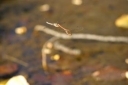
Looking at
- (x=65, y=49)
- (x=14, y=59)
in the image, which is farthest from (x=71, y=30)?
(x=14, y=59)

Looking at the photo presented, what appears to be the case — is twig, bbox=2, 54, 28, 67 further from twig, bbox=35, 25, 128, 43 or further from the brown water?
twig, bbox=35, 25, 128, 43

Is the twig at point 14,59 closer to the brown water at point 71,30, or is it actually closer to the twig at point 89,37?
the brown water at point 71,30

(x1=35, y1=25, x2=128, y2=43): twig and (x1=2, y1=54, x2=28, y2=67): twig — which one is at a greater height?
(x1=35, y1=25, x2=128, y2=43): twig

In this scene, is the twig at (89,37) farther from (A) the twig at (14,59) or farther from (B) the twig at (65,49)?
(A) the twig at (14,59)

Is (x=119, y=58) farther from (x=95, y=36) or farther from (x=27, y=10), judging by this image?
(x=27, y=10)

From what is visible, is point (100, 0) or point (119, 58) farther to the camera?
point (100, 0)

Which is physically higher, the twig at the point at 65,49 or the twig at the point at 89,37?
the twig at the point at 89,37

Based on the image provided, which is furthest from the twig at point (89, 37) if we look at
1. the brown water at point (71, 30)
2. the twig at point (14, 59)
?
the twig at point (14, 59)

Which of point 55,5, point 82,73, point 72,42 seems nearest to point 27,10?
point 55,5

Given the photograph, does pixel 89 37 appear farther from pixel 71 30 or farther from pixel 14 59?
pixel 14 59

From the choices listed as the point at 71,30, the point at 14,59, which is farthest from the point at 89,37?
the point at 14,59

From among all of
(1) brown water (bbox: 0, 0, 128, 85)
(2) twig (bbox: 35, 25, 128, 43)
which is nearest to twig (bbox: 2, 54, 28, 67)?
(1) brown water (bbox: 0, 0, 128, 85)
